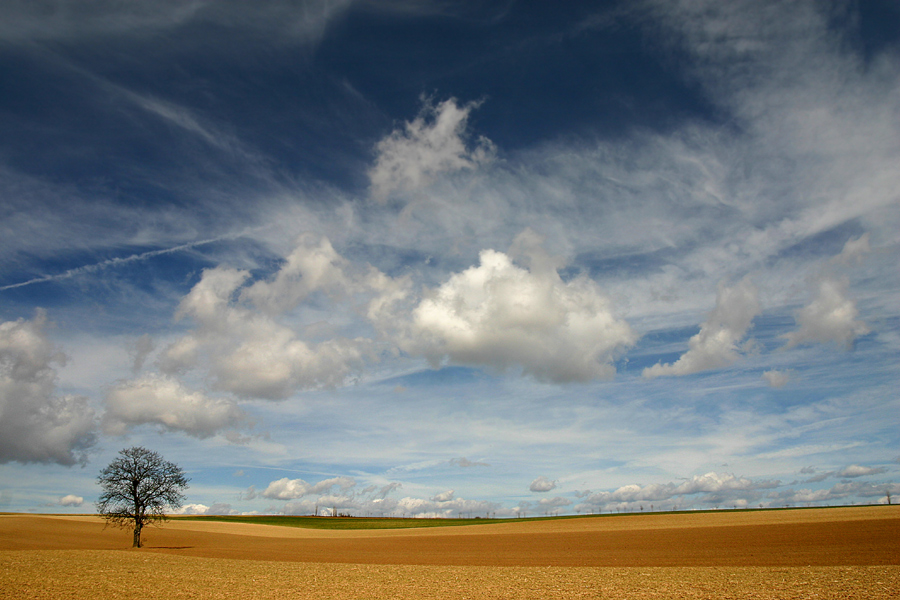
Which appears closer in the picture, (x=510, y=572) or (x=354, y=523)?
(x=510, y=572)

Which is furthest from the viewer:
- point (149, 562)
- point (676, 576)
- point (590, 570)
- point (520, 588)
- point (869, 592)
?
point (149, 562)

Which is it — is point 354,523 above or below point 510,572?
below

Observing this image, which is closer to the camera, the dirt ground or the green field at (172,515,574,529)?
the dirt ground

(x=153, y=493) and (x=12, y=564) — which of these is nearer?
(x=12, y=564)

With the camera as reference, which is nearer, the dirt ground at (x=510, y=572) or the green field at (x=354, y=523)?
the dirt ground at (x=510, y=572)

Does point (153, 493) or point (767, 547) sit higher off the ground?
point (153, 493)

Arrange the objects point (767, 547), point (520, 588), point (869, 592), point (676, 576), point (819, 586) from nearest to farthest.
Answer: point (869, 592) → point (819, 586) → point (520, 588) → point (676, 576) → point (767, 547)

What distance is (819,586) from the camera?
25.7m

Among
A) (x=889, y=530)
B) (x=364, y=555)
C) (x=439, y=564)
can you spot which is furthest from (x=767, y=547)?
(x=364, y=555)

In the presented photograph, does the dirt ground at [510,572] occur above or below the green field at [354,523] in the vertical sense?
above

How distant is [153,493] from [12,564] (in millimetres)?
22439

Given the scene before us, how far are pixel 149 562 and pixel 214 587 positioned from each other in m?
16.5

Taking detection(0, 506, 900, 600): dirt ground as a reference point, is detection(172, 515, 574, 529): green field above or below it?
below

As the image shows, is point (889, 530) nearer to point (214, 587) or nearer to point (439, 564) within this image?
point (439, 564)
